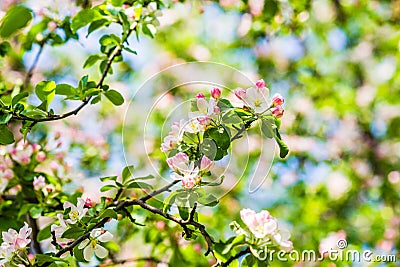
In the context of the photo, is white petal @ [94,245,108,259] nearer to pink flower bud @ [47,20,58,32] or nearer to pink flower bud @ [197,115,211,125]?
pink flower bud @ [197,115,211,125]

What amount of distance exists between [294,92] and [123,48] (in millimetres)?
1763

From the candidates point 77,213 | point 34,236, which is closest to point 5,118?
point 77,213

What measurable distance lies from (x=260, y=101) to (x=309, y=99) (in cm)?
197

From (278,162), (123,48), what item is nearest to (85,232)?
(123,48)

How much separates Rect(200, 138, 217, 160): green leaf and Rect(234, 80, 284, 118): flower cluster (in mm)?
72

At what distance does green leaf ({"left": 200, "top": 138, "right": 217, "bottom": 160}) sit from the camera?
2.65 feet

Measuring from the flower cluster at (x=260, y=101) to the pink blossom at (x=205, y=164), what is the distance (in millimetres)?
92

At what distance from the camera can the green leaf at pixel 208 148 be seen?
807mm

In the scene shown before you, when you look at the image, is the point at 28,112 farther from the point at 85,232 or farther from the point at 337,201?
the point at 337,201

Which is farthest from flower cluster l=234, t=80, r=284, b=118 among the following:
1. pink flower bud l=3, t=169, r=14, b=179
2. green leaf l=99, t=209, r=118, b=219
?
pink flower bud l=3, t=169, r=14, b=179

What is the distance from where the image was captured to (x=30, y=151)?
131cm

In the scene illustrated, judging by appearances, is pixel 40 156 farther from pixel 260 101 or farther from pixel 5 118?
pixel 260 101


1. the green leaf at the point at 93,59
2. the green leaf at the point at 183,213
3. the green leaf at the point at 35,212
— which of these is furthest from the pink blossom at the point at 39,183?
the green leaf at the point at 183,213

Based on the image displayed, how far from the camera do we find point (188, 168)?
81 centimetres
